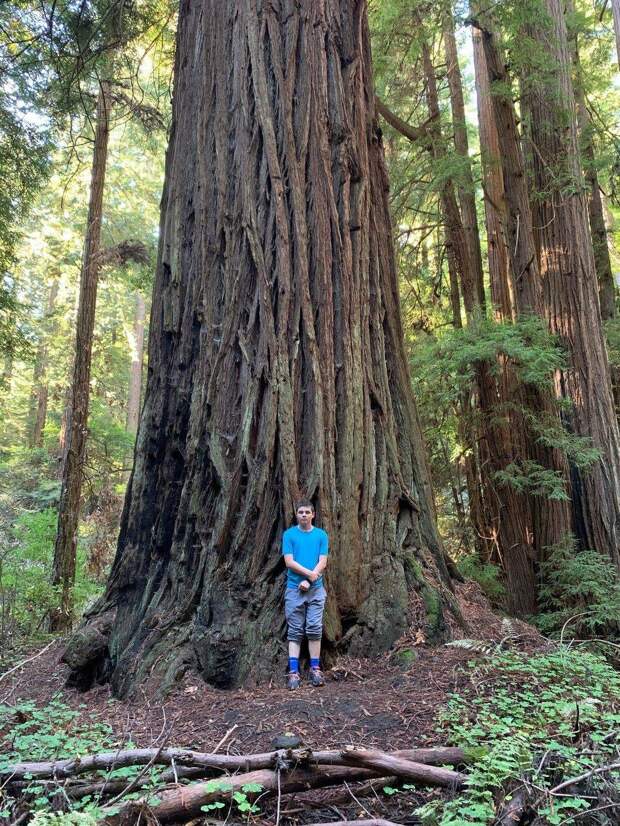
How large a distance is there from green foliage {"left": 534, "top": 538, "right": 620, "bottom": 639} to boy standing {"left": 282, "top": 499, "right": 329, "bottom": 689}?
3746 millimetres

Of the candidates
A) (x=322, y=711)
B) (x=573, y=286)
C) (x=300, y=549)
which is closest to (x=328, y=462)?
(x=300, y=549)

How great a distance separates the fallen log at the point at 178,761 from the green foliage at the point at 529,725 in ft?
0.57

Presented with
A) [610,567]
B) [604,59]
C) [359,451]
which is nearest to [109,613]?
[359,451]

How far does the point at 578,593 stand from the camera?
7398mm

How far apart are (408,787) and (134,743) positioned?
146cm

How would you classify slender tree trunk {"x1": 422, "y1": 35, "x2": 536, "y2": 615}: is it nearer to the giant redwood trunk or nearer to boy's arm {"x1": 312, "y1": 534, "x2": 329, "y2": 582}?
the giant redwood trunk

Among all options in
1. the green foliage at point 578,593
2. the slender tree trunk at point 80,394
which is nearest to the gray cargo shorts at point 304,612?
the green foliage at point 578,593

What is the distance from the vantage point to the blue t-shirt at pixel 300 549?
4.21m

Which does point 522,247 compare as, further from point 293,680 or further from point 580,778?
point 580,778

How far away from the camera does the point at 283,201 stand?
4.97 m

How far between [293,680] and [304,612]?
0.44 m

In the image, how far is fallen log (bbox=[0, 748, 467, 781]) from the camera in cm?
255

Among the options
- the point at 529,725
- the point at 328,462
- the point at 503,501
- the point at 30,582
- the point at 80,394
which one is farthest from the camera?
the point at 80,394

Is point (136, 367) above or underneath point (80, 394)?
above
